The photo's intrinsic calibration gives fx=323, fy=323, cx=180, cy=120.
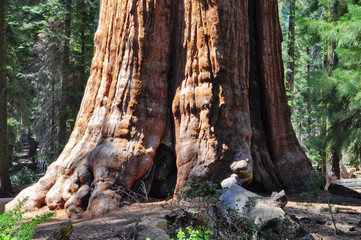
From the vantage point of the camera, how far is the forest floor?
13.9 ft

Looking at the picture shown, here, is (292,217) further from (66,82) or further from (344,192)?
(66,82)

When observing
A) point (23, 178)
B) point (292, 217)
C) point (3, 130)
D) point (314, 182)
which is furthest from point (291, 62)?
point (23, 178)

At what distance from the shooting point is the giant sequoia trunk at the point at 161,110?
615 centimetres

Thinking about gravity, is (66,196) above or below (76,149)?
below

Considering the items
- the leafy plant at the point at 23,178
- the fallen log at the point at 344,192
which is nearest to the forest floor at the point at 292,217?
the fallen log at the point at 344,192

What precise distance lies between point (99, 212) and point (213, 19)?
4.32 m

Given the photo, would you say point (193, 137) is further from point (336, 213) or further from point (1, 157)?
point (1, 157)

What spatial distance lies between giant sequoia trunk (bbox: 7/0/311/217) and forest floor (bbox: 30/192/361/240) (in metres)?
0.59

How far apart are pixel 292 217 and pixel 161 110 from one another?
3.25 meters

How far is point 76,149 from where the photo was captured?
22.2 feet

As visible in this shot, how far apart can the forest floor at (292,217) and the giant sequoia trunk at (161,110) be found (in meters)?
0.59

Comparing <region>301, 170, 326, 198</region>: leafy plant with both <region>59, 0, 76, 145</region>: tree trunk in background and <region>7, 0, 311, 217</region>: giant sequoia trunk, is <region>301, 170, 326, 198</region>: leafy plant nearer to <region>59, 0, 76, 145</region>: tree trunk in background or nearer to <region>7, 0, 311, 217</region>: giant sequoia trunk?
<region>7, 0, 311, 217</region>: giant sequoia trunk

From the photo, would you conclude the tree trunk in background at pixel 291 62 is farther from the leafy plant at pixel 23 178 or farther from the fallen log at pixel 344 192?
the leafy plant at pixel 23 178

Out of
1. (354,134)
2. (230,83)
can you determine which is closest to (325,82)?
(354,134)
